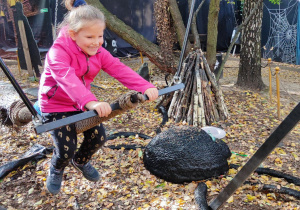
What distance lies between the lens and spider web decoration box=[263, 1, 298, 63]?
11.9m

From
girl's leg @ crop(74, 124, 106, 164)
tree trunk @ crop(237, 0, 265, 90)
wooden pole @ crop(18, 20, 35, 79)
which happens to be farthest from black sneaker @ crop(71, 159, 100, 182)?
wooden pole @ crop(18, 20, 35, 79)

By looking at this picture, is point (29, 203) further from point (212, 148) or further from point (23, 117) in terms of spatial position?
point (212, 148)

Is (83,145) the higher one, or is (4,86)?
(83,145)

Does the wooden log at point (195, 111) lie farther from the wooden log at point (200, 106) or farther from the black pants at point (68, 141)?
the black pants at point (68, 141)

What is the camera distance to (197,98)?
459 centimetres

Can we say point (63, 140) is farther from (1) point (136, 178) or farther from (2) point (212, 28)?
(2) point (212, 28)

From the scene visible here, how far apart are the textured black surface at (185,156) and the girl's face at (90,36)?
5.51 ft

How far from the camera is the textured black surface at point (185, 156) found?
3.16 meters

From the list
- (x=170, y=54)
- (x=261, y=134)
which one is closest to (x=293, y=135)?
(x=261, y=134)

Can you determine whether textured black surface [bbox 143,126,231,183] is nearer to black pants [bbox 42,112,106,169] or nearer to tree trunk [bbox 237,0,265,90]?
black pants [bbox 42,112,106,169]

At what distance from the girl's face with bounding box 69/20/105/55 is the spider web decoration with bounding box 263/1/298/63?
11833 millimetres

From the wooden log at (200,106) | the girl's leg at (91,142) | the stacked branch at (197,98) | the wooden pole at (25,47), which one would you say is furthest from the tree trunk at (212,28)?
the wooden pole at (25,47)

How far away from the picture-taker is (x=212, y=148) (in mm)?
3346

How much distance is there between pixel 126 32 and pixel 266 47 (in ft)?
28.8
